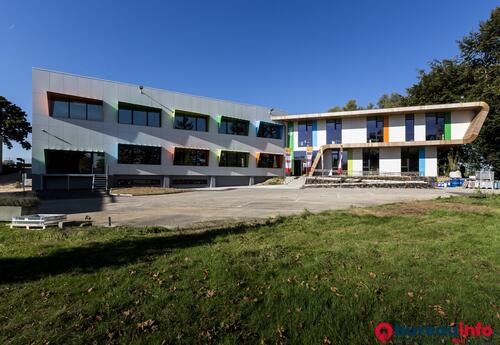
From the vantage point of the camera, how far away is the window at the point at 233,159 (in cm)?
3216

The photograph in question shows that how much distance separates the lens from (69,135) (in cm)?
2394

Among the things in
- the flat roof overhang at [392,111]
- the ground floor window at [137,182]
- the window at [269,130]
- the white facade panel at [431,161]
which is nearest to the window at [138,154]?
the ground floor window at [137,182]

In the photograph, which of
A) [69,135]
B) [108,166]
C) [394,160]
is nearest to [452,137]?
[394,160]

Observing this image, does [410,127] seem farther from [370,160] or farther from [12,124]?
[12,124]

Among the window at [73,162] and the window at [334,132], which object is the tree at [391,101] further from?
the window at [73,162]

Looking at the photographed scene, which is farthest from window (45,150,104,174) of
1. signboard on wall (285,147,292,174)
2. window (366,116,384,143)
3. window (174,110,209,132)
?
window (366,116,384,143)

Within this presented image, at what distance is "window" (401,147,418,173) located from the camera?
32.4 meters

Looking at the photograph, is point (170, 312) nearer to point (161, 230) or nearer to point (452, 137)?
point (161, 230)

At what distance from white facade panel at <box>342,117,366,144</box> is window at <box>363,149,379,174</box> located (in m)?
1.63

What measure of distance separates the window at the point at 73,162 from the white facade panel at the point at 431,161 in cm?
3552

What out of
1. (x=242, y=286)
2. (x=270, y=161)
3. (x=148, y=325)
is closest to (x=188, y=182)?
(x=270, y=161)

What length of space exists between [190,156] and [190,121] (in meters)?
4.02

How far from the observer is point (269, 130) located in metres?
36.1

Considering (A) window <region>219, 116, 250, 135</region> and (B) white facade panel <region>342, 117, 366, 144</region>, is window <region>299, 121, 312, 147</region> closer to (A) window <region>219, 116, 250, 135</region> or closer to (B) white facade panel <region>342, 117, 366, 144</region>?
(B) white facade panel <region>342, 117, 366, 144</region>
